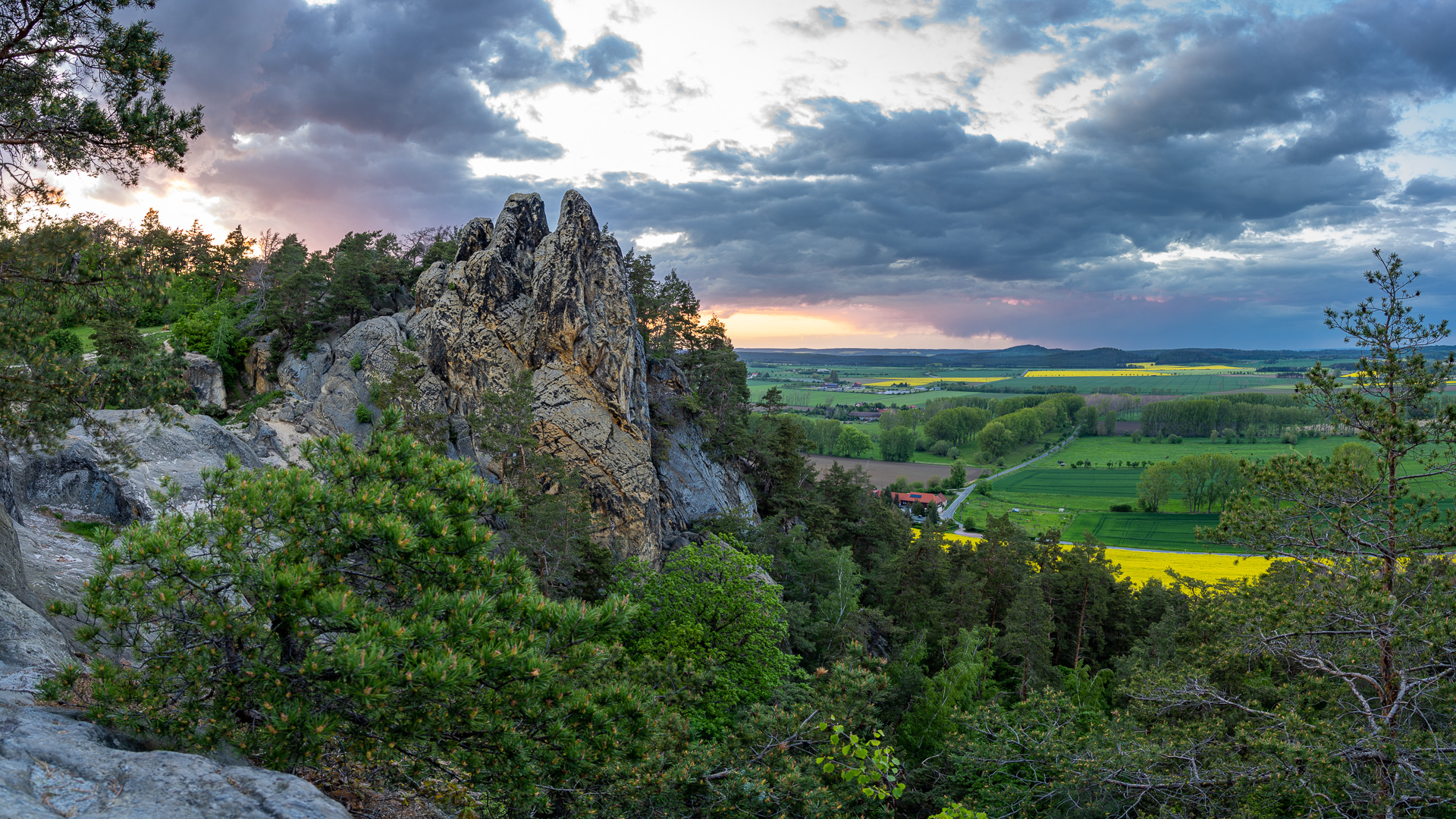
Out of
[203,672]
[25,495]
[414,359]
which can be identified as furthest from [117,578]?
[414,359]

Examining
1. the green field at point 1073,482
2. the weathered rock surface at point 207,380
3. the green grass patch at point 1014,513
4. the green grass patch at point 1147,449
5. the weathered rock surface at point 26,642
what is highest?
the weathered rock surface at point 207,380

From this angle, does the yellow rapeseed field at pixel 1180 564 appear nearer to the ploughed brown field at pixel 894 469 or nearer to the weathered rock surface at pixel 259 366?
the ploughed brown field at pixel 894 469

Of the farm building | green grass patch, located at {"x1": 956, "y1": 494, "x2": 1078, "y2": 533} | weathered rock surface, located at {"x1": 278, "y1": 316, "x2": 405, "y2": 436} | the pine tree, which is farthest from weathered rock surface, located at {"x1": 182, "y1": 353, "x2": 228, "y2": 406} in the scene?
the farm building

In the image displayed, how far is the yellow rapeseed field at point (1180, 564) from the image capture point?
63.3 meters

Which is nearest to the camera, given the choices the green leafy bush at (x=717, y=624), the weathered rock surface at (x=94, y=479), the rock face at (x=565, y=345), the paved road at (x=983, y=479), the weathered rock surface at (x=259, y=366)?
the weathered rock surface at (x=94, y=479)

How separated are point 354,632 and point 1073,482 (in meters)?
134

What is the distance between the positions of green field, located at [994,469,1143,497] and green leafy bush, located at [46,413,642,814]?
119740 mm

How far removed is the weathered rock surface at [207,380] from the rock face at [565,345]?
17734 millimetres

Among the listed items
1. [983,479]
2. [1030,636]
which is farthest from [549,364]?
[983,479]

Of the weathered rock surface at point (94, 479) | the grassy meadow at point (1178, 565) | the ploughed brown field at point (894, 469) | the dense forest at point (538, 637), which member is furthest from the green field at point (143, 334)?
the ploughed brown field at point (894, 469)

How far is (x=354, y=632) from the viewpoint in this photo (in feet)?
26.7

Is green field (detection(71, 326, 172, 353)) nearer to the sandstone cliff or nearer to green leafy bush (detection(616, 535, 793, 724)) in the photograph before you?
the sandstone cliff

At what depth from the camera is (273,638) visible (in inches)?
319

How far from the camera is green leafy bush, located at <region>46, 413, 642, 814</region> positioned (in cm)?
757
